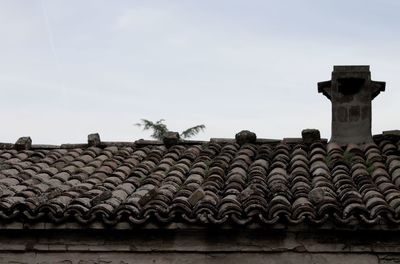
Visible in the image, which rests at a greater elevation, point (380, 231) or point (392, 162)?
point (392, 162)

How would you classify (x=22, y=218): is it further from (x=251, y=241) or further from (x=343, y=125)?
(x=343, y=125)

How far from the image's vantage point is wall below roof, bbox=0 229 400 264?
652 cm

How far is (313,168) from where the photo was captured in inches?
314

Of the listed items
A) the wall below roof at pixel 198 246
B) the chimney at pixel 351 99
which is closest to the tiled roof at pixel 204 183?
the wall below roof at pixel 198 246

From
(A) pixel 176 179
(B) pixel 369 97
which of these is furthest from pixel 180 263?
(B) pixel 369 97

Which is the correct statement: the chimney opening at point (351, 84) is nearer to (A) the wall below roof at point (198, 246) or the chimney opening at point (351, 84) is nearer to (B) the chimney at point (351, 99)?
(B) the chimney at point (351, 99)

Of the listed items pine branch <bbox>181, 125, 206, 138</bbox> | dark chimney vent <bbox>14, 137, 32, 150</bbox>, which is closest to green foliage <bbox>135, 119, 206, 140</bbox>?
pine branch <bbox>181, 125, 206, 138</bbox>

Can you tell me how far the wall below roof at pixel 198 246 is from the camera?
21.4 feet

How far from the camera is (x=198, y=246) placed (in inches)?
265

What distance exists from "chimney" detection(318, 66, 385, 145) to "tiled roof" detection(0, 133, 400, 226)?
0.43 m

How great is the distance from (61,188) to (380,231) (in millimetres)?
3265

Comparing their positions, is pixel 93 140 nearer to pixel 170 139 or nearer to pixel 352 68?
pixel 170 139

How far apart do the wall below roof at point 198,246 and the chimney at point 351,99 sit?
3094 mm

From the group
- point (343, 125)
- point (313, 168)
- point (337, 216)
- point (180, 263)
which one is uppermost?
point (343, 125)
